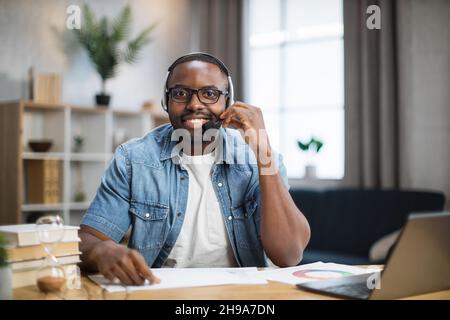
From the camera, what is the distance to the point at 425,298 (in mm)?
1024

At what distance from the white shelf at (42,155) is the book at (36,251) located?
2698mm

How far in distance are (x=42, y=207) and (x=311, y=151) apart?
2.02 metres

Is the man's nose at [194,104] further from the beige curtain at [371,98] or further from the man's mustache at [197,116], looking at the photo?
the beige curtain at [371,98]

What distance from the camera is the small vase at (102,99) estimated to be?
4223 mm

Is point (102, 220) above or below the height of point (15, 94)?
below

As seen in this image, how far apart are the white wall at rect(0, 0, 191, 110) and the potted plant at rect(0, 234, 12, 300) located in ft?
10.3

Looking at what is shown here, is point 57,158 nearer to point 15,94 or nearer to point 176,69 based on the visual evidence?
point 15,94

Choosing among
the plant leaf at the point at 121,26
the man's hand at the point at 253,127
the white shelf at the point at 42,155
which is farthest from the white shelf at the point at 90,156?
the man's hand at the point at 253,127

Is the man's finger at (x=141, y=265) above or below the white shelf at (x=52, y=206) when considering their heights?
above

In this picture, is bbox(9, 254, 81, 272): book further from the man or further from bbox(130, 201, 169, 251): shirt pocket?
bbox(130, 201, 169, 251): shirt pocket

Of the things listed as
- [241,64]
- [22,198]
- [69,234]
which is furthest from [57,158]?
[69,234]

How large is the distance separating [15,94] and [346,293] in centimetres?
345

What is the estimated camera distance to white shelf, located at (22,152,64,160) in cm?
369
